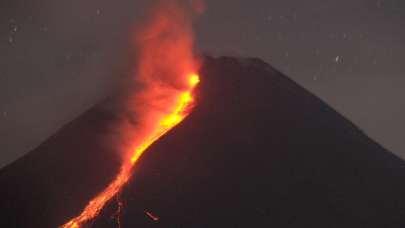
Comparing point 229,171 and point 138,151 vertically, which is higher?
point 138,151

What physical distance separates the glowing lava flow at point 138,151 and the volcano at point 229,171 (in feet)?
1.84

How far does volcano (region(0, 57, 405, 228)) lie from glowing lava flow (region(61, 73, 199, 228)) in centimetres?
56

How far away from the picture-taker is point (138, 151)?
33.4 meters

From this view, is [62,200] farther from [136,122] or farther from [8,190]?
[136,122]

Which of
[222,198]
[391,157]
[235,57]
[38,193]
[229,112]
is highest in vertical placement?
[235,57]

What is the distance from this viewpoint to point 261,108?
3697cm

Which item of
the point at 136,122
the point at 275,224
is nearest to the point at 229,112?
the point at 136,122

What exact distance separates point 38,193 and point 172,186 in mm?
6907

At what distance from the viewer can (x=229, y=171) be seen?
30.8 metres

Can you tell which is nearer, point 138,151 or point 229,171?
point 229,171

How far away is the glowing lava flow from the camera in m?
27.3

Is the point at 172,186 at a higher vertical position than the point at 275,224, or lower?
higher

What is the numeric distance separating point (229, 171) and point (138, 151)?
5704 mm

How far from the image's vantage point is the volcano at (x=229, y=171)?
27422 mm
